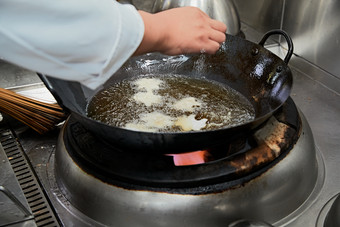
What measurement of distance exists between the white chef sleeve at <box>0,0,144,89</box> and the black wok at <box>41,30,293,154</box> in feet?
0.61

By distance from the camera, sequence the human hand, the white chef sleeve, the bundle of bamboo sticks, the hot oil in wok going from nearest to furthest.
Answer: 1. the white chef sleeve
2. the human hand
3. the hot oil in wok
4. the bundle of bamboo sticks

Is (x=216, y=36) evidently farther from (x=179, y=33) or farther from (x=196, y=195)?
(x=196, y=195)

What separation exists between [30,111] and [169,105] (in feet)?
1.57

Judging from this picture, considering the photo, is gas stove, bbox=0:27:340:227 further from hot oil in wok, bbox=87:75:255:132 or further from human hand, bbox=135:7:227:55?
human hand, bbox=135:7:227:55

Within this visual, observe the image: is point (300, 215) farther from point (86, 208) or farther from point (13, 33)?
point (13, 33)

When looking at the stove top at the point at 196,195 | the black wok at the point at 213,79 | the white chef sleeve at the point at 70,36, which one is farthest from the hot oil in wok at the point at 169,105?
the white chef sleeve at the point at 70,36

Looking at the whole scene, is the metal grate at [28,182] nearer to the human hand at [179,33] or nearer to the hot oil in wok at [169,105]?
the hot oil in wok at [169,105]

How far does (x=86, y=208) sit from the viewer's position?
99 cm

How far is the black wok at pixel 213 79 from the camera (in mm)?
847

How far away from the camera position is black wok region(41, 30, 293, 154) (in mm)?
847

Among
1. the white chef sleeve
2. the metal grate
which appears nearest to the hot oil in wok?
the metal grate

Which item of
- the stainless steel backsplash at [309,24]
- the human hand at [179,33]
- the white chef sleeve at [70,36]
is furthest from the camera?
the stainless steel backsplash at [309,24]

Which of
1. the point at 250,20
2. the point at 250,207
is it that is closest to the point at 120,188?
the point at 250,207

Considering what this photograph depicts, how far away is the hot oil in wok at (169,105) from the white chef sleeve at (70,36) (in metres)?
0.43
